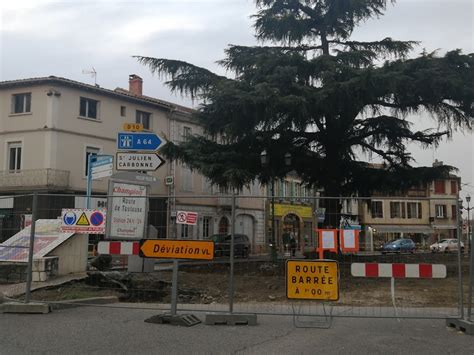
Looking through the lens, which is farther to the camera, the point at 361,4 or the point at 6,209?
the point at 361,4

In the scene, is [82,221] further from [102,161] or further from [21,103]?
[21,103]

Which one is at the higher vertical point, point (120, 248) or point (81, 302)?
point (120, 248)

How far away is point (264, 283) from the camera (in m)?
10.9

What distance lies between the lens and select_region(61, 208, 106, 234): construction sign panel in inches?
506

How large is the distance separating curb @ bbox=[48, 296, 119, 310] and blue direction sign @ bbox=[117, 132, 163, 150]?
9.67 ft

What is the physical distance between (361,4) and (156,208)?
14603mm

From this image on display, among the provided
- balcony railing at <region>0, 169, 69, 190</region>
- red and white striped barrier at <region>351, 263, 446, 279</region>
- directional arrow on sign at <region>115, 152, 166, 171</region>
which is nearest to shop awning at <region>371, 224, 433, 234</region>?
red and white striped barrier at <region>351, 263, 446, 279</region>

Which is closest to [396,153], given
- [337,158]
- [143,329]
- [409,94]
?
[337,158]

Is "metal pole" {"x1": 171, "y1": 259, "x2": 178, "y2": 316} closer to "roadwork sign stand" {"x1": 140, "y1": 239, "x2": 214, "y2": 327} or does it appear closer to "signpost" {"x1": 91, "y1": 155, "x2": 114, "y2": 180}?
"roadwork sign stand" {"x1": 140, "y1": 239, "x2": 214, "y2": 327}

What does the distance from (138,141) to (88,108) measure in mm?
27112

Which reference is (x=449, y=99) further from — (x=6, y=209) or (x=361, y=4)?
(x=6, y=209)

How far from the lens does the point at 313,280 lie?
807cm

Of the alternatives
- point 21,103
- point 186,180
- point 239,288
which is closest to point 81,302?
point 239,288

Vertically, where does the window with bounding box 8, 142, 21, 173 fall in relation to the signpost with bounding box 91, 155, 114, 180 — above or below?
above
